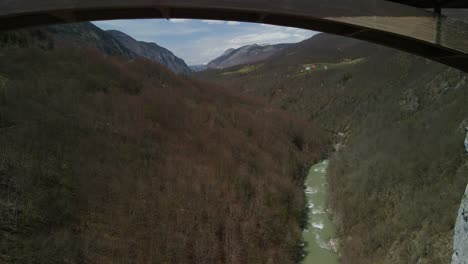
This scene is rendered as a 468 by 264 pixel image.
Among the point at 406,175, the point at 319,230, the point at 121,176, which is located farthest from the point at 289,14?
the point at 319,230

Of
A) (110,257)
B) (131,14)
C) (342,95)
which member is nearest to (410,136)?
(110,257)

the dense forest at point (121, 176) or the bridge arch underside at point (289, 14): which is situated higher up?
the bridge arch underside at point (289, 14)

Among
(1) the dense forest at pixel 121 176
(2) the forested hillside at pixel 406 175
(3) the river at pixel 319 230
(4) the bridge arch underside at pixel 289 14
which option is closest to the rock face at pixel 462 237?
(4) the bridge arch underside at pixel 289 14

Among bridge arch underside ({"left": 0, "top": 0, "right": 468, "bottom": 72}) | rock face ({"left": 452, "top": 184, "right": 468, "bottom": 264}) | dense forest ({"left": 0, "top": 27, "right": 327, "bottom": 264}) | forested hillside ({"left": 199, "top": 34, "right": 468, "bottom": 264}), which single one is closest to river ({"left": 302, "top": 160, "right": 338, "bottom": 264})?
dense forest ({"left": 0, "top": 27, "right": 327, "bottom": 264})

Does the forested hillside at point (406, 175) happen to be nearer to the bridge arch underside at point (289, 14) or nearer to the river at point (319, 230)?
the river at point (319, 230)

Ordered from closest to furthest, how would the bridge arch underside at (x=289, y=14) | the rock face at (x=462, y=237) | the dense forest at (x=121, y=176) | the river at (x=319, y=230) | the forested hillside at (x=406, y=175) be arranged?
the bridge arch underside at (x=289, y=14) < the rock face at (x=462, y=237) < the dense forest at (x=121, y=176) < the forested hillside at (x=406, y=175) < the river at (x=319, y=230)
